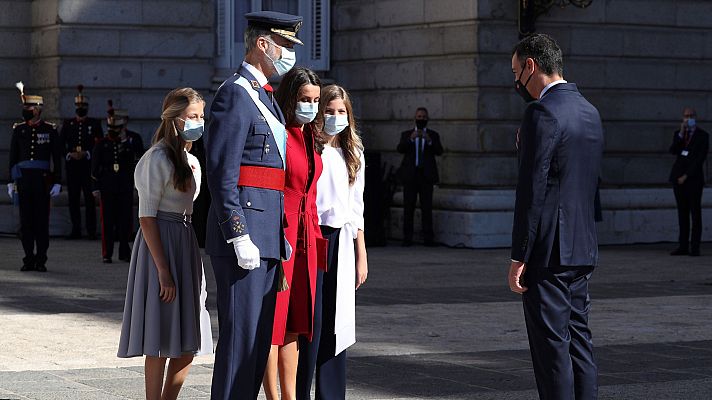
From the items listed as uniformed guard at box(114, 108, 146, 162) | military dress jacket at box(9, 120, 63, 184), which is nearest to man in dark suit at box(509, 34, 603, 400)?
military dress jacket at box(9, 120, 63, 184)

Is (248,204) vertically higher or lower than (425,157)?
higher

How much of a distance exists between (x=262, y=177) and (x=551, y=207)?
1.29 meters

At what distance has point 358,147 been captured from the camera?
25.7 feet

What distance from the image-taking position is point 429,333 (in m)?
11.3

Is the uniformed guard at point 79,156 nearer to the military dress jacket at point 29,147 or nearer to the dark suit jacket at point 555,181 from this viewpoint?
the military dress jacket at point 29,147

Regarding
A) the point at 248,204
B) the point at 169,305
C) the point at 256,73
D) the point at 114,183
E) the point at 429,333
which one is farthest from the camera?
the point at 114,183

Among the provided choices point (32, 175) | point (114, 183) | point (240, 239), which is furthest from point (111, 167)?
point (240, 239)

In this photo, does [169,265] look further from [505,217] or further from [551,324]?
[505,217]

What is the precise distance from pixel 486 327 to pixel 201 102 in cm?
486

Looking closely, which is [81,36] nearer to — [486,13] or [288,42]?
[486,13]

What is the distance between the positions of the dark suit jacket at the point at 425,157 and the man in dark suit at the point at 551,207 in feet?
41.6

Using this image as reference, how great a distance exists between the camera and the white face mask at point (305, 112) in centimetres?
734

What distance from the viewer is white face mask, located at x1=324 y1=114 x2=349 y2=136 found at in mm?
7602

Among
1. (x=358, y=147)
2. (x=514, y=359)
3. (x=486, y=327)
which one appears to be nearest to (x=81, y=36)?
(x=486, y=327)
